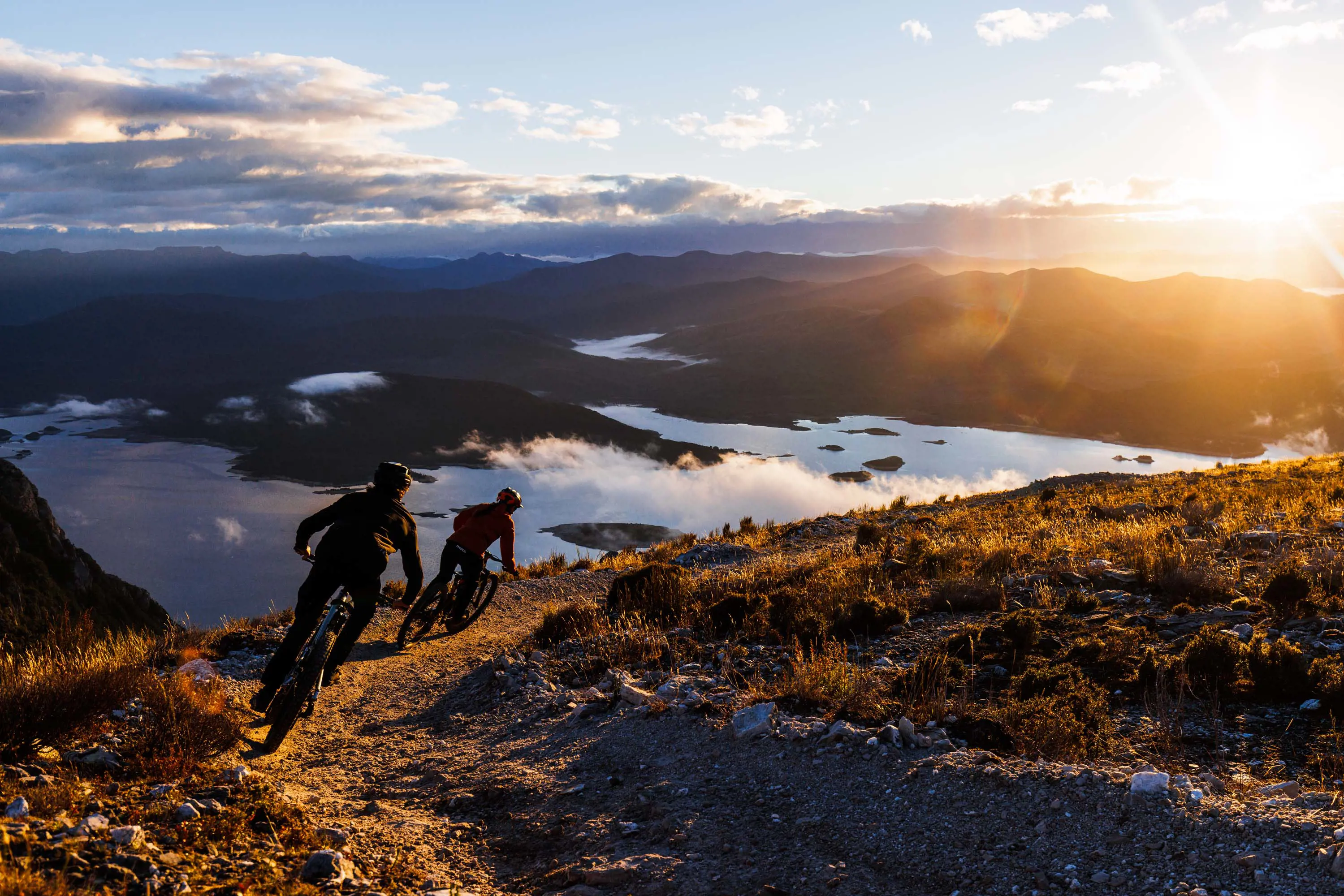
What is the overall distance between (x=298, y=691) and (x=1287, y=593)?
8.40 m

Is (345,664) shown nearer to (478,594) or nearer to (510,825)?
(478,594)

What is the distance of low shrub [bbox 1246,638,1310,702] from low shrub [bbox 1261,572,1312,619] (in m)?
1.50

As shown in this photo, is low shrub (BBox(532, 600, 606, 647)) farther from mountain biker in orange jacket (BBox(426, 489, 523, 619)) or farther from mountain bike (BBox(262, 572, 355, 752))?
mountain bike (BBox(262, 572, 355, 752))

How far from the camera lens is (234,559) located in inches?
5438

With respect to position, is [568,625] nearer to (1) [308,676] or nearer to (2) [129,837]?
(1) [308,676]

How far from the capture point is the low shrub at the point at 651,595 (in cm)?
1002

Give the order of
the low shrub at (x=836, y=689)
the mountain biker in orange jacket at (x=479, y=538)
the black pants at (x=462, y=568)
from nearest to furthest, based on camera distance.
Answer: the low shrub at (x=836, y=689)
the mountain biker in orange jacket at (x=479, y=538)
the black pants at (x=462, y=568)

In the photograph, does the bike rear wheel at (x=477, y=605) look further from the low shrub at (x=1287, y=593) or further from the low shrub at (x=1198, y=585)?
the low shrub at (x=1287, y=593)

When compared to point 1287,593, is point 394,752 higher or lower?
lower

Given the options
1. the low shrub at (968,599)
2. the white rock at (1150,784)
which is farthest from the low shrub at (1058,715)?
the low shrub at (968,599)

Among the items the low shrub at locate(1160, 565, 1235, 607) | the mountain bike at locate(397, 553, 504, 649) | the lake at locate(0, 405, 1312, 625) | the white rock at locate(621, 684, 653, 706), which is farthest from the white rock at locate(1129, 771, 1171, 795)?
the lake at locate(0, 405, 1312, 625)

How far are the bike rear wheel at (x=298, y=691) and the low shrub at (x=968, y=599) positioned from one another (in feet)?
19.8

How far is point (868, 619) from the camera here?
26.9 ft

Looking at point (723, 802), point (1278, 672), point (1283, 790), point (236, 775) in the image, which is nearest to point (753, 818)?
point (723, 802)
